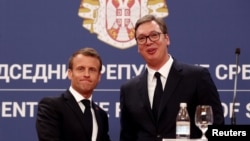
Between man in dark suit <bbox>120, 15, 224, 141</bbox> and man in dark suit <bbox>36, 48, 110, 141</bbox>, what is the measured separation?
336 mm

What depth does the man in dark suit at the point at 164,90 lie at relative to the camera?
3.69 metres

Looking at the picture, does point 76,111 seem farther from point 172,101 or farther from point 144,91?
point 172,101

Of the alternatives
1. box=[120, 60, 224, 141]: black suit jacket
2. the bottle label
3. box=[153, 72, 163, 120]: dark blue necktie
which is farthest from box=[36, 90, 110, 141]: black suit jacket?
the bottle label

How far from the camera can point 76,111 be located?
152 inches

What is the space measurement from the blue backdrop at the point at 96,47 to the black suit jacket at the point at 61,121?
4.51ft

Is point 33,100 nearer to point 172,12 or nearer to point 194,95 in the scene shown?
point 172,12

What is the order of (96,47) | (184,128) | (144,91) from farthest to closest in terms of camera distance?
(96,47), (144,91), (184,128)

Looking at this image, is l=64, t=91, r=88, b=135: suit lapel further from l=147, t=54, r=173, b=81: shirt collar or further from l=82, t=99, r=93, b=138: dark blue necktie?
l=147, t=54, r=173, b=81: shirt collar

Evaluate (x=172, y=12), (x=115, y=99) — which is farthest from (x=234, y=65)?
(x=115, y=99)

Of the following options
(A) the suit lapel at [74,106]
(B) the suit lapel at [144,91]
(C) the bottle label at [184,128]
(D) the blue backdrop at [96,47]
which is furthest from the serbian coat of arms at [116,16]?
(C) the bottle label at [184,128]

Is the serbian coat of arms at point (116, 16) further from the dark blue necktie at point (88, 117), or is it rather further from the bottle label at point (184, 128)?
the bottle label at point (184, 128)

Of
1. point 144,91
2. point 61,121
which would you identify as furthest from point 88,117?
point 144,91

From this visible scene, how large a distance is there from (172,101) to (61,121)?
0.88 m

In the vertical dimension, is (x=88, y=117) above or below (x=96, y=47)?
below
